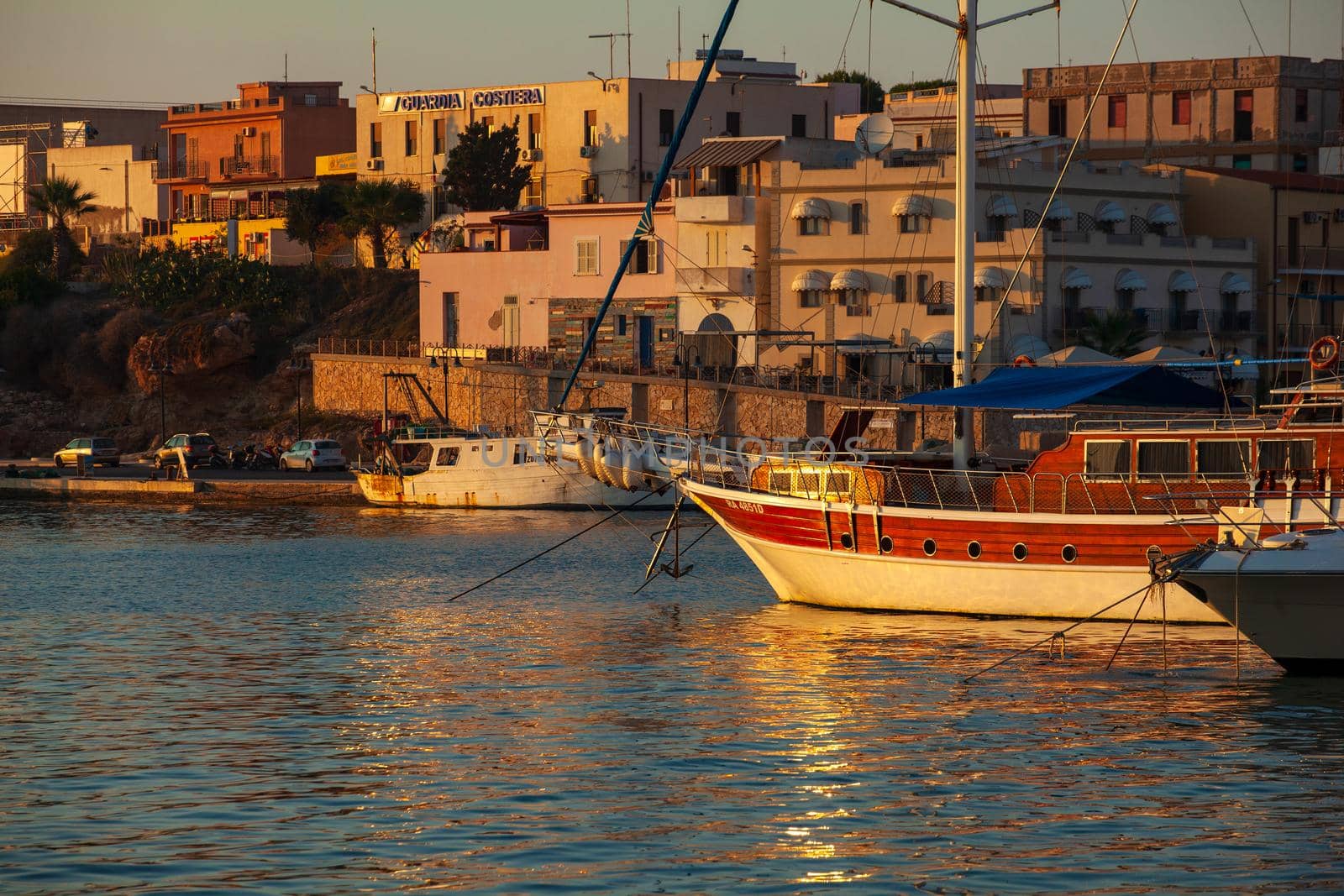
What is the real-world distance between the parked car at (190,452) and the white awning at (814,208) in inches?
1027

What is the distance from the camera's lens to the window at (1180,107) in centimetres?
8869

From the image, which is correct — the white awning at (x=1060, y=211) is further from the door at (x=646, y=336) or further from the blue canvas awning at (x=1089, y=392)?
the blue canvas awning at (x=1089, y=392)

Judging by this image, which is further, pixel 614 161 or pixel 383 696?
pixel 614 161

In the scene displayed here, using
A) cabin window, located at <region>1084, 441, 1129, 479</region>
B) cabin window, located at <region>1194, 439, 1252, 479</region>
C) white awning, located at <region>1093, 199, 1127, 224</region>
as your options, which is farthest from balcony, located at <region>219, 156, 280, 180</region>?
cabin window, located at <region>1194, 439, 1252, 479</region>

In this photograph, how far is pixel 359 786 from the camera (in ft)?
70.0

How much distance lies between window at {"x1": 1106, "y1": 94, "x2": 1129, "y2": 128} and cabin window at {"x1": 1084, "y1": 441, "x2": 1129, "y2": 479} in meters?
60.8

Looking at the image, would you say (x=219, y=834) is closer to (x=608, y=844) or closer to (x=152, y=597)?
(x=608, y=844)

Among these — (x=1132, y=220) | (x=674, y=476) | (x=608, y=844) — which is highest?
(x=1132, y=220)

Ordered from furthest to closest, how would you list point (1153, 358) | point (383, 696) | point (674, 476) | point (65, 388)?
1. point (65, 388)
2. point (1153, 358)
3. point (674, 476)
4. point (383, 696)

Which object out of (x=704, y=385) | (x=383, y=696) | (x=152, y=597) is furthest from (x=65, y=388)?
(x=383, y=696)

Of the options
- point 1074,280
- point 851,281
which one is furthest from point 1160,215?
point 851,281

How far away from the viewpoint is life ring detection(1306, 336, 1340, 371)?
1182 inches

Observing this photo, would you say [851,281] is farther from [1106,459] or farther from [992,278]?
[1106,459]

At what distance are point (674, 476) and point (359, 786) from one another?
17.2m
